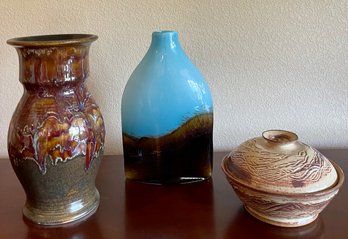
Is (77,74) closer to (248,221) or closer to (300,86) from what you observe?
(248,221)

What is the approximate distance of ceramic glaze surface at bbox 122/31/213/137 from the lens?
A: 70 centimetres

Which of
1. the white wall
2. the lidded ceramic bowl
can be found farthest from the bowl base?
the white wall

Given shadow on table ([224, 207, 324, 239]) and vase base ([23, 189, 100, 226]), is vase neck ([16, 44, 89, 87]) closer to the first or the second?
vase base ([23, 189, 100, 226])

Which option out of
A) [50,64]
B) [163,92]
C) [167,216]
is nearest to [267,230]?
[167,216]

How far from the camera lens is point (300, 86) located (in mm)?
852

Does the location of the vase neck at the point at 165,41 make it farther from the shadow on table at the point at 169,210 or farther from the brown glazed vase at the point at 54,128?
the shadow on table at the point at 169,210

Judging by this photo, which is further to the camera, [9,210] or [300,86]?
[300,86]

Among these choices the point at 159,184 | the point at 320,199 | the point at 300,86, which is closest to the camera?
the point at 320,199

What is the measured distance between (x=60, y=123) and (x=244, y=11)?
1.40 feet

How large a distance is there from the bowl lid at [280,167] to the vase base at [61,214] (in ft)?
0.73

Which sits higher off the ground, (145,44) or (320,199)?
(145,44)

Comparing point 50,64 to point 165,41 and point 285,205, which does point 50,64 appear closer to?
point 165,41

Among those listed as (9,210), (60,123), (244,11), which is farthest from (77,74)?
(244,11)

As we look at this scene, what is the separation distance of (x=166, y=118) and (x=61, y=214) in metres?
0.23
